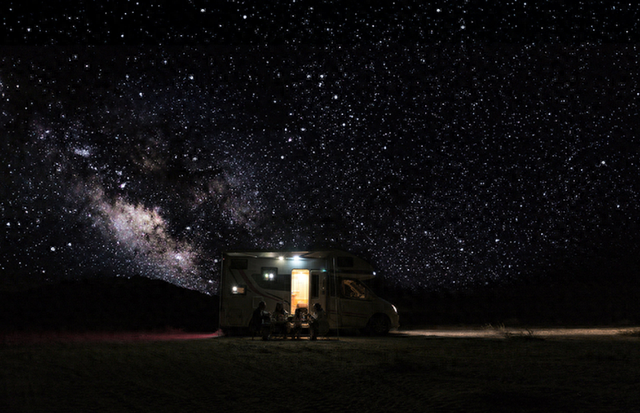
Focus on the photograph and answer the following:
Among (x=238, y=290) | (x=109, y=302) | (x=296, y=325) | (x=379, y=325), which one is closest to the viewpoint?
(x=296, y=325)

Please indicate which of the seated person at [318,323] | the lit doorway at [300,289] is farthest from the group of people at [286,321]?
the lit doorway at [300,289]

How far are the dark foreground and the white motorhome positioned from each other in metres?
4.16

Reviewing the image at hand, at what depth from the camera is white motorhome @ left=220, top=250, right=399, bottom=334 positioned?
15.6 m

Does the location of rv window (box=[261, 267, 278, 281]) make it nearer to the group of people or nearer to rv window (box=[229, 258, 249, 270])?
rv window (box=[229, 258, 249, 270])

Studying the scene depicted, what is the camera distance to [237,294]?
620 inches

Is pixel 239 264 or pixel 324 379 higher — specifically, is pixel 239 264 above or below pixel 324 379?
above

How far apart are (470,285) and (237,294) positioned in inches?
2143

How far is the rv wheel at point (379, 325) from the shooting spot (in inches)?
640

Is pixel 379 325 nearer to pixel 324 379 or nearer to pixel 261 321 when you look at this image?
pixel 261 321

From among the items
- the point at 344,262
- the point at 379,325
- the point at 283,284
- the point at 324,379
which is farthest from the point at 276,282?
the point at 324,379

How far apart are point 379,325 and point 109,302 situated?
33.5 meters

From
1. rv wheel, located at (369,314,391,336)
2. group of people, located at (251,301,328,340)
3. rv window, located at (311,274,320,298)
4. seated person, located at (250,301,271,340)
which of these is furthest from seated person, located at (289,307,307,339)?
rv wheel, located at (369,314,391,336)

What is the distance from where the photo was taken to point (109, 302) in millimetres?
43438

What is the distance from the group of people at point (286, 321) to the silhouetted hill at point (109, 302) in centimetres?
1639
